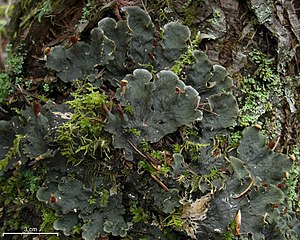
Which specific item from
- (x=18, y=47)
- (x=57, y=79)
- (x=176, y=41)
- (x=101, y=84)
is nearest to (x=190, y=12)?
(x=176, y=41)

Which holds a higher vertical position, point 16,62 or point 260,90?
point 260,90

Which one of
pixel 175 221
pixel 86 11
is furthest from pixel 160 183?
pixel 86 11

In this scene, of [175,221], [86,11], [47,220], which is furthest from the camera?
[86,11]

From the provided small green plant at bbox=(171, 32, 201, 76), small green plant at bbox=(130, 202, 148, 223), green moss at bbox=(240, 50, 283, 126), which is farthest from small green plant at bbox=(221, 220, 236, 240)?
small green plant at bbox=(171, 32, 201, 76)

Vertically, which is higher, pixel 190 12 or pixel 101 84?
pixel 190 12

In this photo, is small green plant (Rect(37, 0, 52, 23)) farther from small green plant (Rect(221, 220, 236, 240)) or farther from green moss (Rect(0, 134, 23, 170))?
small green plant (Rect(221, 220, 236, 240))

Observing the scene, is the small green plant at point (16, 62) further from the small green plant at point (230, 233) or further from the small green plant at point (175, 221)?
the small green plant at point (230, 233)

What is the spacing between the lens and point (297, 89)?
7.28 feet

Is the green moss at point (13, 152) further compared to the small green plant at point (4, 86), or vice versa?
the small green plant at point (4, 86)

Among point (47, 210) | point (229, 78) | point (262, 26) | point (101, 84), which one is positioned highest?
point (262, 26)

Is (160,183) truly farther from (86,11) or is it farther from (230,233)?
(86,11)

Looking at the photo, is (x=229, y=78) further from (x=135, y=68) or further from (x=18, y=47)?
(x=18, y=47)

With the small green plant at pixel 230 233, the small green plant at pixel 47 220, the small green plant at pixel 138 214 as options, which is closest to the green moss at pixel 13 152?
the small green plant at pixel 47 220

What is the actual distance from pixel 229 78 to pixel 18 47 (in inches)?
41.3
